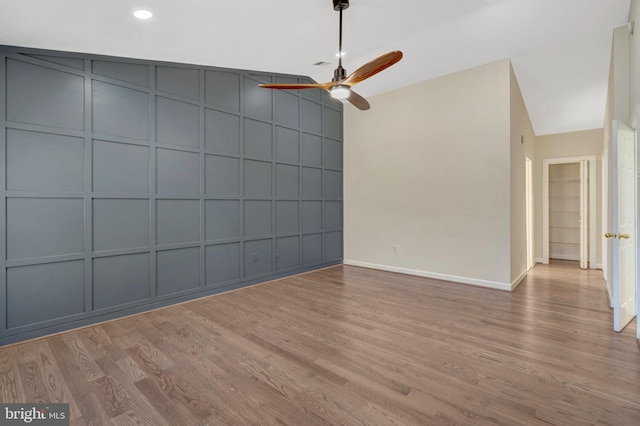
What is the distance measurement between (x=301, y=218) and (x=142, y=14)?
3536 millimetres

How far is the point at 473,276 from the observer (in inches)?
177

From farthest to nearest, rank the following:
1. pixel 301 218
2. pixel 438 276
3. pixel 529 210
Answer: pixel 529 210 < pixel 301 218 < pixel 438 276

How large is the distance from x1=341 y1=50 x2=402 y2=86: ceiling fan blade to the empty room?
29 mm

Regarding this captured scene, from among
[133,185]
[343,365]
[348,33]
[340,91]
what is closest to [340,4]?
[348,33]

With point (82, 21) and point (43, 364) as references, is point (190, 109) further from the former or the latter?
point (43, 364)

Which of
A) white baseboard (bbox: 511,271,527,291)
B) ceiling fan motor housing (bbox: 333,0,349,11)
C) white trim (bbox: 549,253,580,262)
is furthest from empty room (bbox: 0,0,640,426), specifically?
white trim (bbox: 549,253,580,262)

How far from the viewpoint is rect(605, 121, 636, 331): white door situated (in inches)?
112

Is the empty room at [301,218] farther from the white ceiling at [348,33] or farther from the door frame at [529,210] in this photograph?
the door frame at [529,210]

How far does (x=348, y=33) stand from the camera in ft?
11.4

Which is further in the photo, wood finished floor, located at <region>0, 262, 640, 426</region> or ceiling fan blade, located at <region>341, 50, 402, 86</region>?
ceiling fan blade, located at <region>341, 50, 402, 86</region>

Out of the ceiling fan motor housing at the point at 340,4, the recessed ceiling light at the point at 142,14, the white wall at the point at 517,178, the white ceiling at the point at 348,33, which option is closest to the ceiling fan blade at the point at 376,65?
the ceiling fan motor housing at the point at 340,4

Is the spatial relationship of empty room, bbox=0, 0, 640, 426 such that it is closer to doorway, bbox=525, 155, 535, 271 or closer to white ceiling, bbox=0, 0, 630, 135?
white ceiling, bbox=0, 0, 630, 135

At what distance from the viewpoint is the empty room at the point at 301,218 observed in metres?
2.07

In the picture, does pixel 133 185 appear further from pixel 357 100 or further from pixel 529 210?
pixel 529 210
